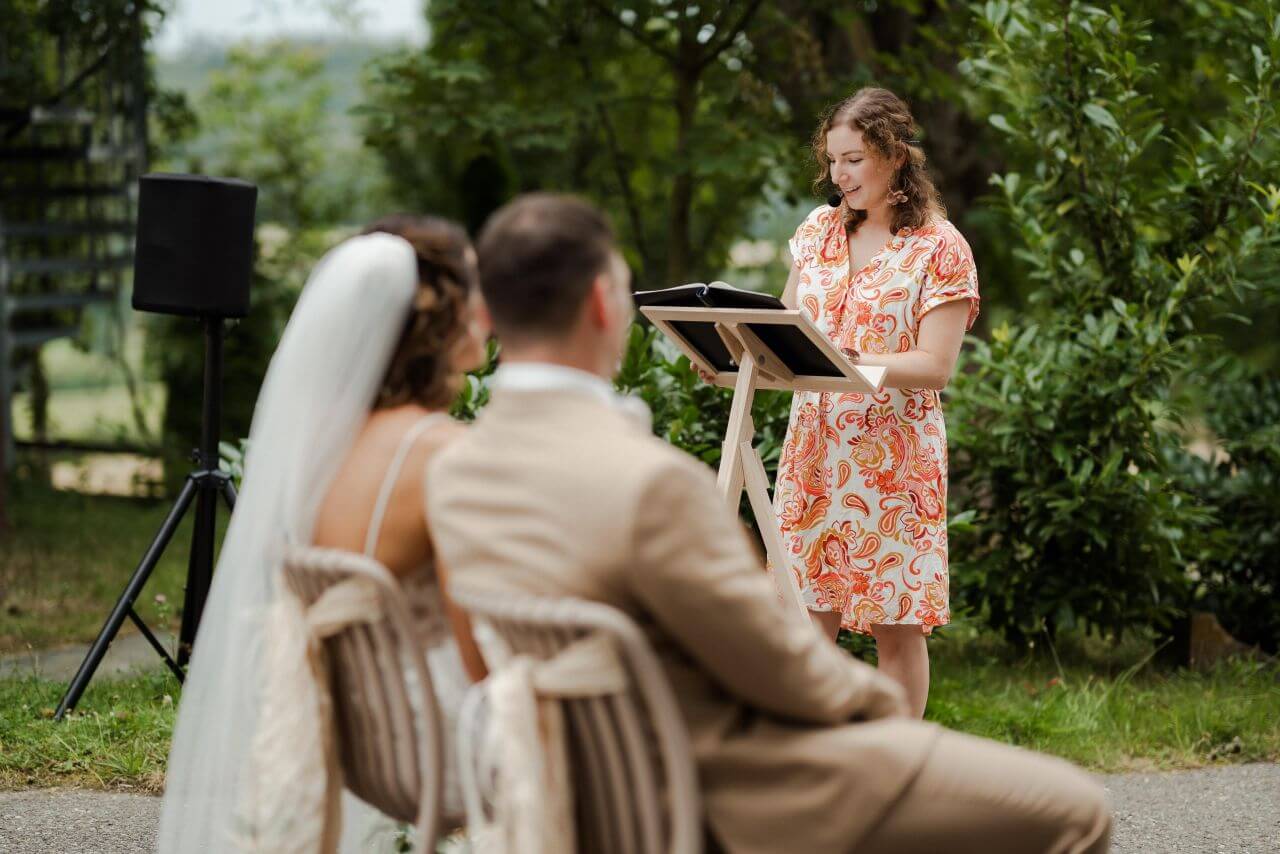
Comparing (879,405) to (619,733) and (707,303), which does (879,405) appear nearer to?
(707,303)

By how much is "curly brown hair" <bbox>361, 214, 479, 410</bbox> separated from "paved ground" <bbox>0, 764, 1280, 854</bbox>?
189 centimetres

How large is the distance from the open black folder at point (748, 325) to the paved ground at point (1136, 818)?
1.55 metres

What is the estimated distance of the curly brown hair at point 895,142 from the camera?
3.88 metres

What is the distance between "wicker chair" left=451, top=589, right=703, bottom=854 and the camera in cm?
202

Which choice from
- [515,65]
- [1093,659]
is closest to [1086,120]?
[1093,659]

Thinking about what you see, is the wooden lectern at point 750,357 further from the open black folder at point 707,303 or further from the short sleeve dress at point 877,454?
the short sleeve dress at point 877,454

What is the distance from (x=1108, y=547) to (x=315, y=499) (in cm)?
396

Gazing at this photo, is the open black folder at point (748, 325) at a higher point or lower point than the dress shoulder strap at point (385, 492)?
higher

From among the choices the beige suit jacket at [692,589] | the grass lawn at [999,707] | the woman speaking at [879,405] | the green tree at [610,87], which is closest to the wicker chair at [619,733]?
the beige suit jacket at [692,589]

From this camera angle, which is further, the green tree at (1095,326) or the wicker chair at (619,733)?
the green tree at (1095,326)

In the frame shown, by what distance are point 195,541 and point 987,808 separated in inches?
131

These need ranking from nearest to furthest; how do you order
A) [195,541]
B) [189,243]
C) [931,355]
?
[931,355]
[189,243]
[195,541]

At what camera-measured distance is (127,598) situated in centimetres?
473

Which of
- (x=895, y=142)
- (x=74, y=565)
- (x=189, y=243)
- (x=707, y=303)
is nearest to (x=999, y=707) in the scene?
(x=895, y=142)
